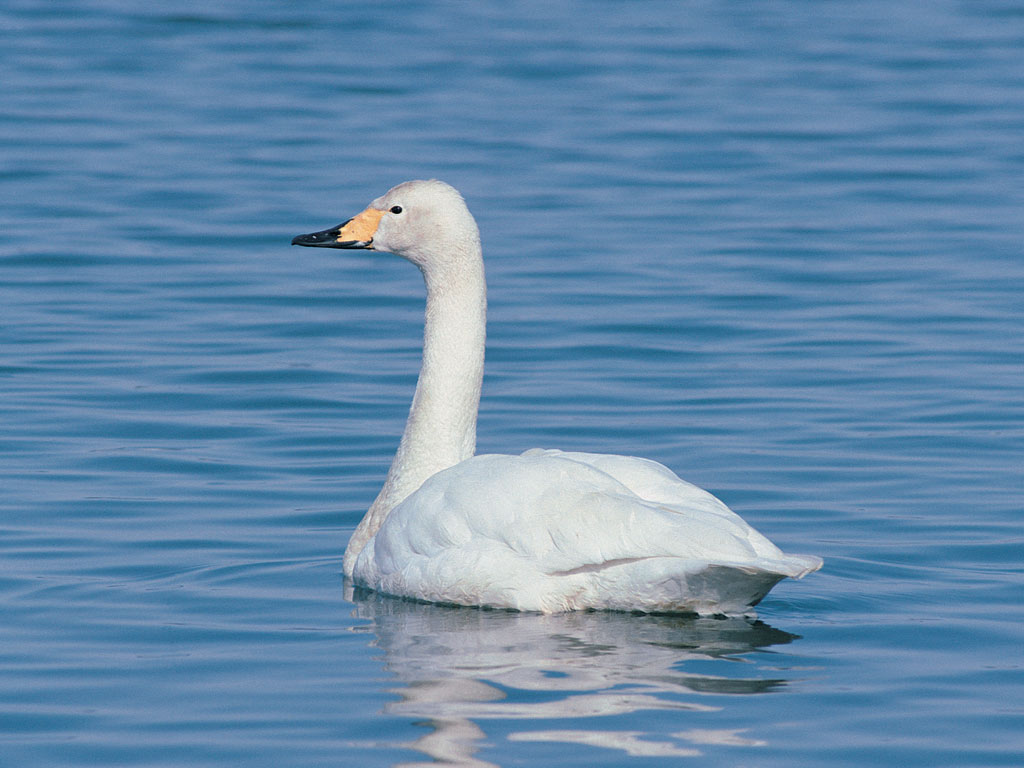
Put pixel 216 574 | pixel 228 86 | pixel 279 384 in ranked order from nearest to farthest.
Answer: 1. pixel 216 574
2. pixel 279 384
3. pixel 228 86

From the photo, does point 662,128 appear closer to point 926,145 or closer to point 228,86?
point 926,145

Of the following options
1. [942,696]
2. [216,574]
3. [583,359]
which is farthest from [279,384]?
[942,696]

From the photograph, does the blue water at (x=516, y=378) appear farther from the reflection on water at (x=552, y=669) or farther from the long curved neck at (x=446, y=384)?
the long curved neck at (x=446, y=384)

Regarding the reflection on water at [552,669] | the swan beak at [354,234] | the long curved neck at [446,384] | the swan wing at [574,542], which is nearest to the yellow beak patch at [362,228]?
the swan beak at [354,234]

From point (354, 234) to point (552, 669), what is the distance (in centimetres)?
323

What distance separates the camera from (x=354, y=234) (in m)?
9.45

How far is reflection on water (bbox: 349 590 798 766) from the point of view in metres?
6.12

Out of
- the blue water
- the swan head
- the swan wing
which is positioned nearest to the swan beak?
the swan head

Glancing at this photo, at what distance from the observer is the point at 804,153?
71.8 ft

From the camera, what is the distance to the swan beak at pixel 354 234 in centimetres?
938

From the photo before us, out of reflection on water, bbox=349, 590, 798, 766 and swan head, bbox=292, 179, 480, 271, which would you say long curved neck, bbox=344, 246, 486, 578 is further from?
reflection on water, bbox=349, 590, 798, 766

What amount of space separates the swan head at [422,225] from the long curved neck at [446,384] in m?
0.07

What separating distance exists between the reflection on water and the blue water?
0.02m

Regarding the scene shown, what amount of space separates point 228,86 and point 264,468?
16.6 meters
